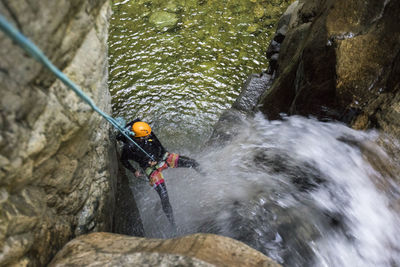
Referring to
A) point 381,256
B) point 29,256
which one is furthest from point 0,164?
point 381,256

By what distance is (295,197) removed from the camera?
4215 millimetres

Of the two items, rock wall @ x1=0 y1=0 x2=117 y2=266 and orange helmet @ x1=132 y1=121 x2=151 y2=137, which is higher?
rock wall @ x1=0 y1=0 x2=117 y2=266

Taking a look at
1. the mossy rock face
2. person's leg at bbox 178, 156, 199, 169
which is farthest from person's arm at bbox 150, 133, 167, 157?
the mossy rock face

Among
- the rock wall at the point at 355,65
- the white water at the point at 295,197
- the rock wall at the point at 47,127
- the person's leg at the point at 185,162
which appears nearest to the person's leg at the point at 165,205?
the white water at the point at 295,197

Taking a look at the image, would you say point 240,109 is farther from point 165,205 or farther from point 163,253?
point 163,253

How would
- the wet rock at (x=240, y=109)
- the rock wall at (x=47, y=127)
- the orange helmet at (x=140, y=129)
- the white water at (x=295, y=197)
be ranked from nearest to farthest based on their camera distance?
1. the rock wall at (x=47, y=127)
2. the white water at (x=295, y=197)
3. the orange helmet at (x=140, y=129)
4. the wet rock at (x=240, y=109)

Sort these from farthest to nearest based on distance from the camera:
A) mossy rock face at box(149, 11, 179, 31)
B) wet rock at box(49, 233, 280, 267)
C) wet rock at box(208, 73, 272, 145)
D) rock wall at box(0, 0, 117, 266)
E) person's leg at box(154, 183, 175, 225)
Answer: mossy rock face at box(149, 11, 179, 31) → wet rock at box(208, 73, 272, 145) → person's leg at box(154, 183, 175, 225) → wet rock at box(49, 233, 280, 267) → rock wall at box(0, 0, 117, 266)

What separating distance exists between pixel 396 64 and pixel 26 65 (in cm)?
464

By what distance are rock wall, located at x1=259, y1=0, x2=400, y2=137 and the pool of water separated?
2.63 meters

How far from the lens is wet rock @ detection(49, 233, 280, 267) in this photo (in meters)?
2.22

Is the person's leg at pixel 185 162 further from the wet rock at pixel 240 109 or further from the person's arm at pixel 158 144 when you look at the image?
the wet rock at pixel 240 109

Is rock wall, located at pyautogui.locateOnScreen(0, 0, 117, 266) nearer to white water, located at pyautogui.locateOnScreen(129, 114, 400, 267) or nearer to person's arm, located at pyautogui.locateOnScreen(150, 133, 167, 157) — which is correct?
person's arm, located at pyautogui.locateOnScreen(150, 133, 167, 157)

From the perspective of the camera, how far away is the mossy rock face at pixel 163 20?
8.62 m

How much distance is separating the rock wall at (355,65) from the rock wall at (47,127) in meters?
3.41
